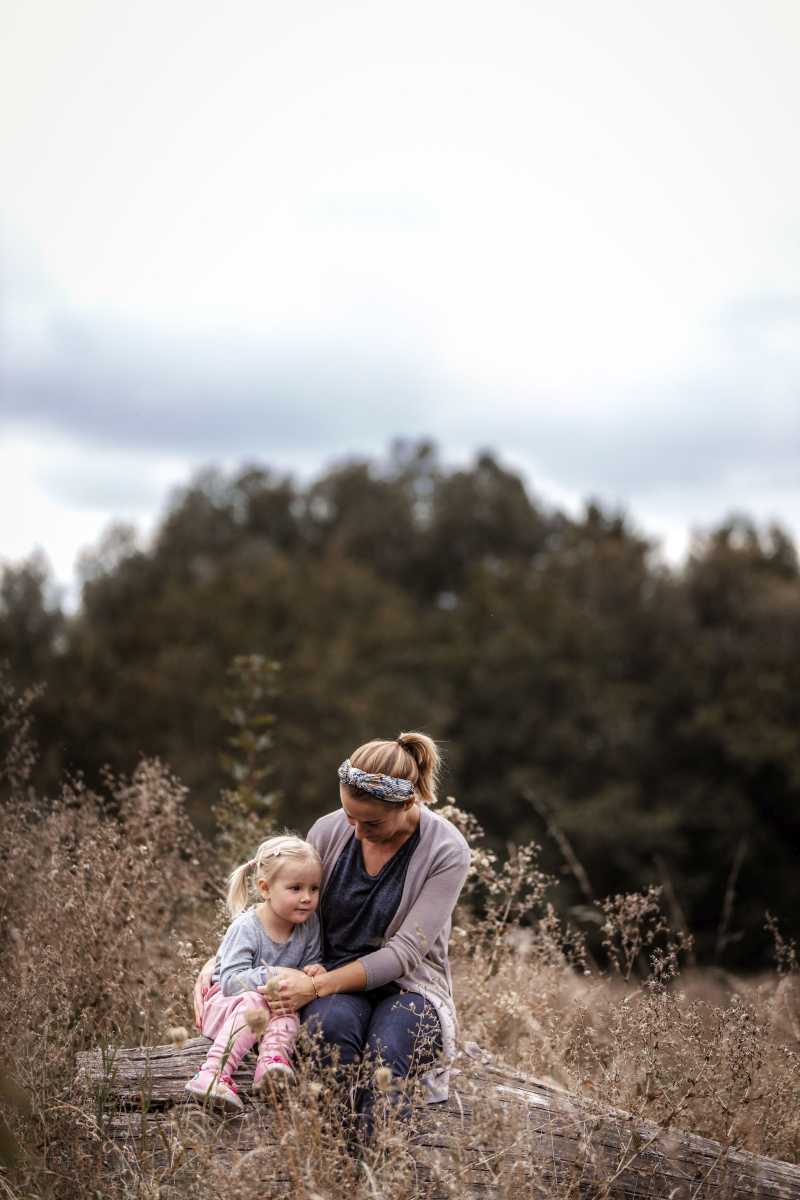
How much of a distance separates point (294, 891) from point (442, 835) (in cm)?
59

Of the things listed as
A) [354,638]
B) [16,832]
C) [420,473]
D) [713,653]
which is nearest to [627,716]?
[713,653]

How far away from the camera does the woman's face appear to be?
169 inches

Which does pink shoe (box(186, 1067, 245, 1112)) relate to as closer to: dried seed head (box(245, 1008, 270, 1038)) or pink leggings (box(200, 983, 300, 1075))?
pink leggings (box(200, 983, 300, 1075))

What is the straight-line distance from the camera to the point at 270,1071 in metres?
3.73

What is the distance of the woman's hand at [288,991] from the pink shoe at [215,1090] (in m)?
0.28

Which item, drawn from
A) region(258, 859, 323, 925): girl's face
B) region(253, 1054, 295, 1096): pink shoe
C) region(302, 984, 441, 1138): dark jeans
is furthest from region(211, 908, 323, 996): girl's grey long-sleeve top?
region(253, 1054, 295, 1096): pink shoe

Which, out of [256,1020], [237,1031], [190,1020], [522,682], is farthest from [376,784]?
[522,682]

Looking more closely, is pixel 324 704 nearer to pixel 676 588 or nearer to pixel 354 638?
pixel 354 638

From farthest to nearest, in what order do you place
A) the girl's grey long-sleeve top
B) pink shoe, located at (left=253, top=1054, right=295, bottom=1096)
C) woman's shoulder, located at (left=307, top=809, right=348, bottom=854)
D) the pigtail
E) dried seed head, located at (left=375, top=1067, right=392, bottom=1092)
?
woman's shoulder, located at (left=307, top=809, right=348, bottom=854) < the pigtail < the girl's grey long-sleeve top < pink shoe, located at (left=253, top=1054, right=295, bottom=1096) < dried seed head, located at (left=375, top=1067, right=392, bottom=1092)

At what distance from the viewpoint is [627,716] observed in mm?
27812

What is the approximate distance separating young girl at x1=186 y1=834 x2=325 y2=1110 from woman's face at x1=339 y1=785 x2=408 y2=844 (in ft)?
0.69

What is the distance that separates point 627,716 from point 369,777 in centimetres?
2425

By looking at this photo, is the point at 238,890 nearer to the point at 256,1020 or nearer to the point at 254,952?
the point at 254,952

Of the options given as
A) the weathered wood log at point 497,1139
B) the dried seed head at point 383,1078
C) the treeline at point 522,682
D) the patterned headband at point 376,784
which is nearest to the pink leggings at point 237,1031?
the weathered wood log at point 497,1139
